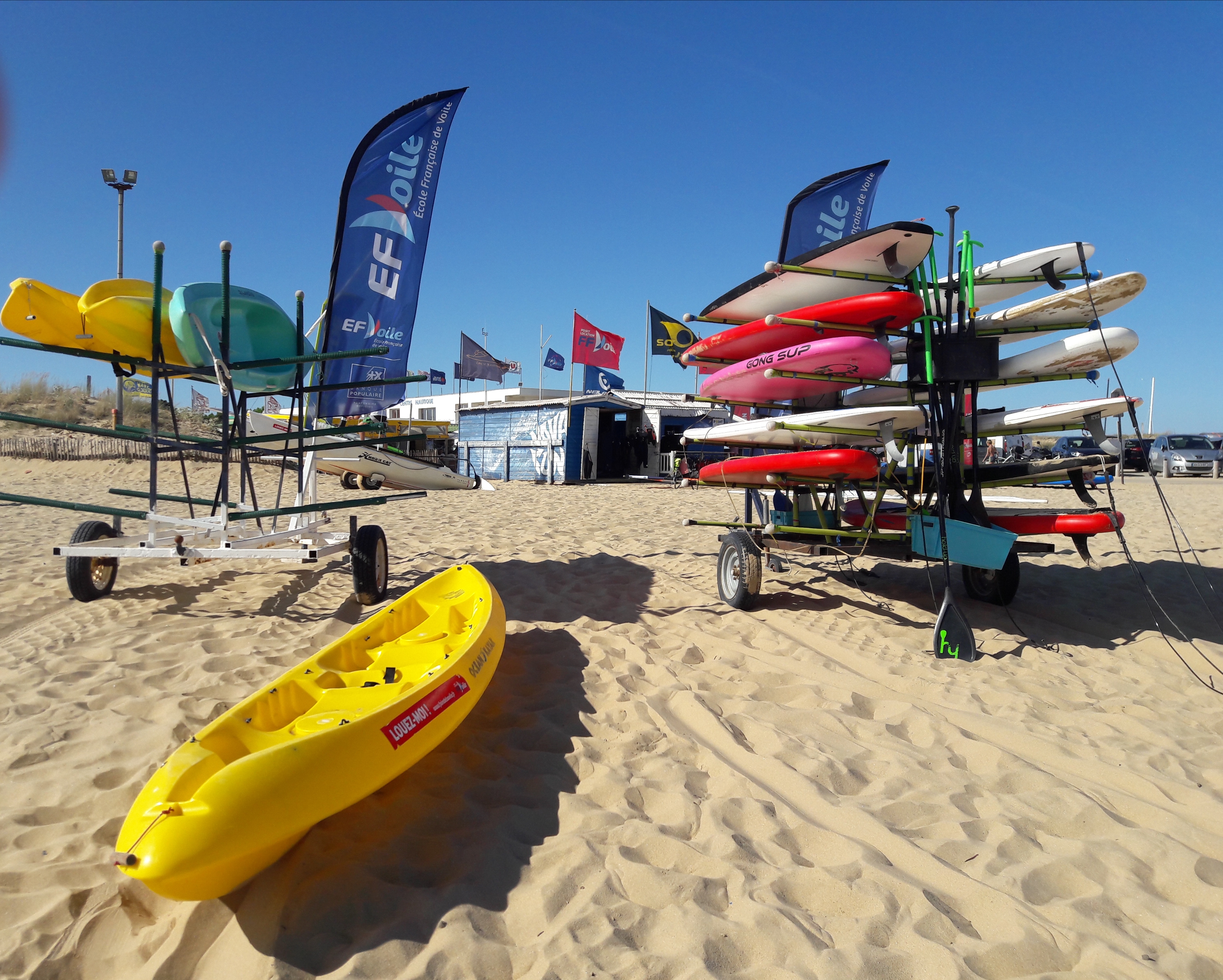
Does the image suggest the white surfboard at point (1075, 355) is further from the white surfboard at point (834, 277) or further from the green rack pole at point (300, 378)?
the green rack pole at point (300, 378)

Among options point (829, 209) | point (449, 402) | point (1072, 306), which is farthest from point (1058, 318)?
point (449, 402)

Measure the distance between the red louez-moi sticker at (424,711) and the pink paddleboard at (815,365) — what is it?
3528mm

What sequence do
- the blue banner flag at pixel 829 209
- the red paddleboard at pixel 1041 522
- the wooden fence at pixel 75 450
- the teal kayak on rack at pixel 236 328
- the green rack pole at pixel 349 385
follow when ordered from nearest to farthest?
1. the teal kayak on rack at pixel 236 328
2. the red paddleboard at pixel 1041 522
3. the green rack pole at pixel 349 385
4. the blue banner flag at pixel 829 209
5. the wooden fence at pixel 75 450

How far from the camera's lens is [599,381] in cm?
2567

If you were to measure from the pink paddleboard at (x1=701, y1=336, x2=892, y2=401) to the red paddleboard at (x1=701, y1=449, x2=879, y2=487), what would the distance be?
621 millimetres

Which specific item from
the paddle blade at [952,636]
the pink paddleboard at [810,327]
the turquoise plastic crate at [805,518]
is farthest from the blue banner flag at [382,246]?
the paddle blade at [952,636]

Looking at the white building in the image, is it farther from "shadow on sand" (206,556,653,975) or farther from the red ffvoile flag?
"shadow on sand" (206,556,653,975)

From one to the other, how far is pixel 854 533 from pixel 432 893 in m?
4.06

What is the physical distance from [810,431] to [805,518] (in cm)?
192

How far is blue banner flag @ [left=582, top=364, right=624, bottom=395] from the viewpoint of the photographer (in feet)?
81.5

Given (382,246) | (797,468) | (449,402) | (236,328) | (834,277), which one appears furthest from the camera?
(449,402)

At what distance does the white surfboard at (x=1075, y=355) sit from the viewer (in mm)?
4656

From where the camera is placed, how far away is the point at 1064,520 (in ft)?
15.8

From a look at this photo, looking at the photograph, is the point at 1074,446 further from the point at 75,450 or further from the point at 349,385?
the point at 75,450
